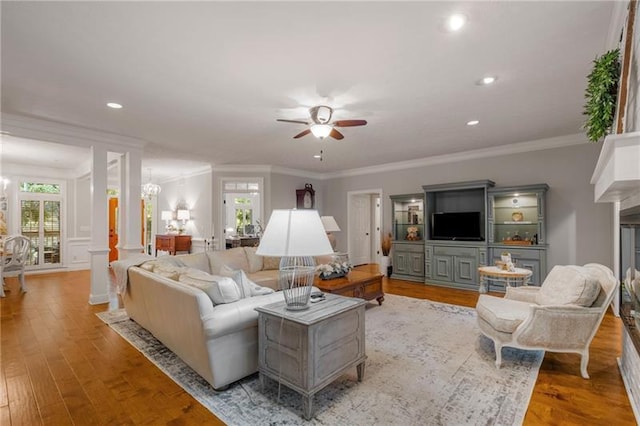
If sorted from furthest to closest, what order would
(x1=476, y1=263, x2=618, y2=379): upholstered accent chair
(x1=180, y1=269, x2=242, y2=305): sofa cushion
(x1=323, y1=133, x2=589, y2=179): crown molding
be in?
(x1=323, y1=133, x2=589, y2=179): crown molding
(x1=476, y1=263, x2=618, y2=379): upholstered accent chair
(x1=180, y1=269, x2=242, y2=305): sofa cushion

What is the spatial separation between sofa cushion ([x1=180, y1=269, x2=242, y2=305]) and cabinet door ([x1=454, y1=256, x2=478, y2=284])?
4606 mm

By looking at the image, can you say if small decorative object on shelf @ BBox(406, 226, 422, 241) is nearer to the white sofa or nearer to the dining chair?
the white sofa

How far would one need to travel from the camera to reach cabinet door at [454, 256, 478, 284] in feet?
18.3

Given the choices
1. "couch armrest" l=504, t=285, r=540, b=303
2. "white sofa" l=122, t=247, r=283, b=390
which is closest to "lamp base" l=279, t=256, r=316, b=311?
"white sofa" l=122, t=247, r=283, b=390

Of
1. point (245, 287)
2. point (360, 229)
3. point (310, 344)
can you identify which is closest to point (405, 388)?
point (310, 344)

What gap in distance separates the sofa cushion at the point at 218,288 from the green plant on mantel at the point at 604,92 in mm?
2873

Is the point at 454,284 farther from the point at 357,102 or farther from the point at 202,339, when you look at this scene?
the point at 202,339

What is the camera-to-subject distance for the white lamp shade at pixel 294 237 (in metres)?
2.09

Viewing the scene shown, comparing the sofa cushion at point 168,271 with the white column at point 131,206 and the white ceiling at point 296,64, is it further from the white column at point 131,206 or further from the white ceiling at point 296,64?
the white column at point 131,206

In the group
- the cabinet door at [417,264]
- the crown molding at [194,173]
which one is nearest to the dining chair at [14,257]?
the crown molding at [194,173]

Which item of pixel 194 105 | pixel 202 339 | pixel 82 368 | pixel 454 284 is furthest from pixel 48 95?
pixel 454 284

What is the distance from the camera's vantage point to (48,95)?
132 inches

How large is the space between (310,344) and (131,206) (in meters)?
4.48

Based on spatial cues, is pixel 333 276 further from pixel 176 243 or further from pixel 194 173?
pixel 194 173
